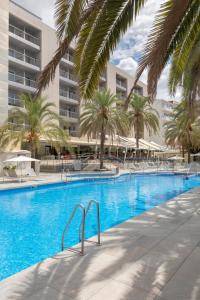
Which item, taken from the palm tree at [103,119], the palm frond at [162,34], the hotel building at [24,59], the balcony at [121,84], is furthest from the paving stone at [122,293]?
the balcony at [121,84]

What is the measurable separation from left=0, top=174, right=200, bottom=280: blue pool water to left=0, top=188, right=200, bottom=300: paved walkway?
214 centimetres

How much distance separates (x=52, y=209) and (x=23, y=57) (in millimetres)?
24786

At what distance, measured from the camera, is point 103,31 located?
4.62m

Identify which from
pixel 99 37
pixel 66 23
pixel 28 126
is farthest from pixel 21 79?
pixel 66 23

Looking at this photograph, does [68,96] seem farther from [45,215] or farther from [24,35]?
[45,215]

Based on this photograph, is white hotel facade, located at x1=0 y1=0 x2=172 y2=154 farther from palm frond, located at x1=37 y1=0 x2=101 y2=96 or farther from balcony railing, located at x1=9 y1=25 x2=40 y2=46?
palm frond, located at x1=37 y1=0 x2=101 y2=96

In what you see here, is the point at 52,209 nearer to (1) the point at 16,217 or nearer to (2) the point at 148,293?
(1) the point at 16,217

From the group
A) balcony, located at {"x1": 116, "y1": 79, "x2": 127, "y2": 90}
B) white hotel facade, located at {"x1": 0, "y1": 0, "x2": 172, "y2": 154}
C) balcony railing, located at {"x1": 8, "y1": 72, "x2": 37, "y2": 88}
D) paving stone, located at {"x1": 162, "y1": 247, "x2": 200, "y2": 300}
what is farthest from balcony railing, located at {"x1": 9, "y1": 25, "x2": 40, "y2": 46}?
paving stone, located at {"x1": 162, "y1": 247, "x2": 200, "y2": 300}

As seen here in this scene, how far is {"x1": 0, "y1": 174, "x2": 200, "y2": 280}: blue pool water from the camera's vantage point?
670 cm

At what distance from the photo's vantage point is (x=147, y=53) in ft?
15.8

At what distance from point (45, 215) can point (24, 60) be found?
82.5 feet

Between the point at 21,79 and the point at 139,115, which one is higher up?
the point at 21,79

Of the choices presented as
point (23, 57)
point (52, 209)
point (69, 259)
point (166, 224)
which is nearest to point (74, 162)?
point (23, 57)

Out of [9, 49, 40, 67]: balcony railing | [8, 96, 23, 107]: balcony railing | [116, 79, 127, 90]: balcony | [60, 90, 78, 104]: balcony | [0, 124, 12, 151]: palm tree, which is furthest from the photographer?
[116, 79, 127, 90]: balcony
